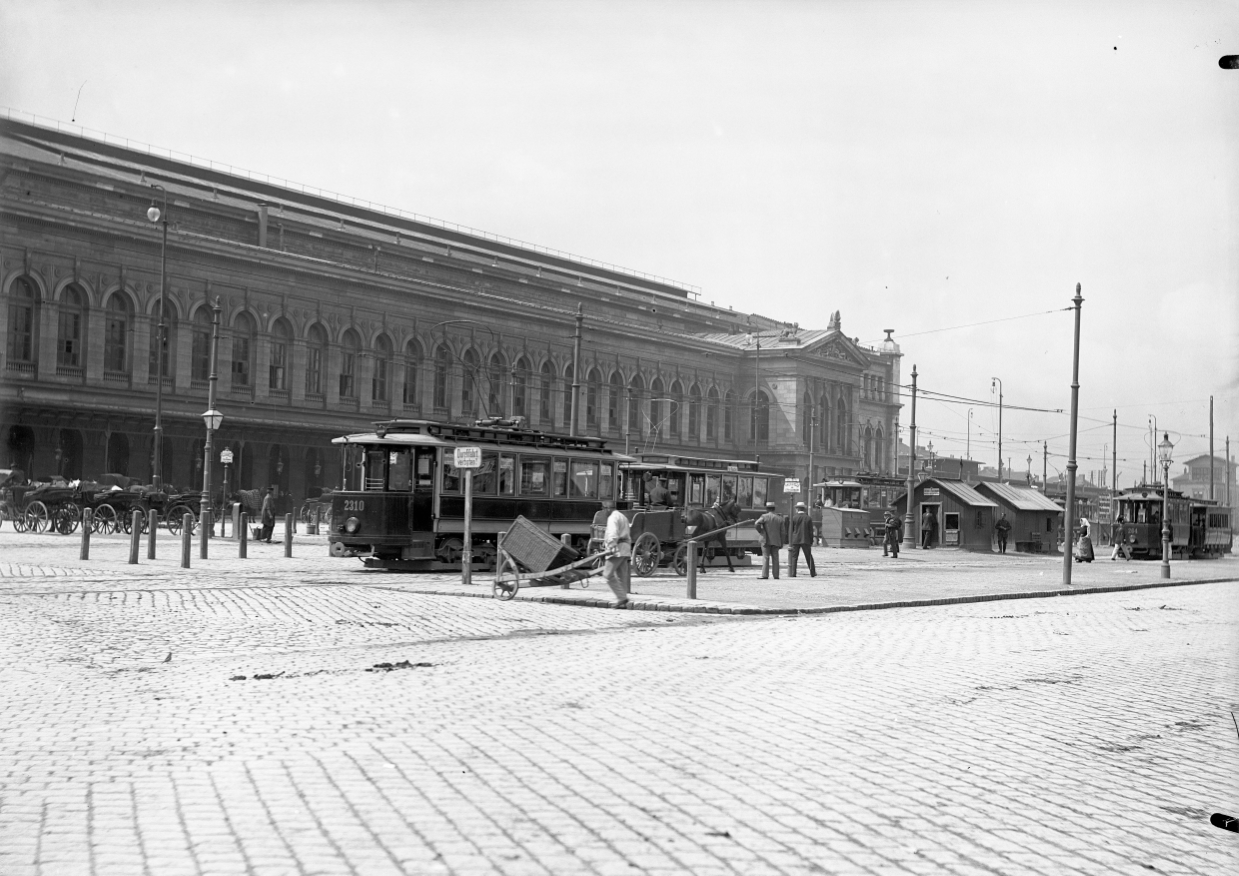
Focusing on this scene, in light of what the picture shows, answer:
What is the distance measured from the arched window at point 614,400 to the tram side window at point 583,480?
53986 mm

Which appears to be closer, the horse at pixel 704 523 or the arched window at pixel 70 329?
the horse at pixel 704 523

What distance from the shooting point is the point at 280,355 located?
6506 cm

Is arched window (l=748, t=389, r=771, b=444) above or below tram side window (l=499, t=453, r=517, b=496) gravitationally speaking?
above

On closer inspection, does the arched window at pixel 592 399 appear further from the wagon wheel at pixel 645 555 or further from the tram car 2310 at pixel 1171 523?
the wagon wheel at pixel 645 555

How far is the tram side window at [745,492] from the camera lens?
38844 millimetres

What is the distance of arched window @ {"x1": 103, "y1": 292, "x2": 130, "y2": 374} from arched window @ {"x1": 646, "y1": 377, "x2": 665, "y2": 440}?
39177 millimetres

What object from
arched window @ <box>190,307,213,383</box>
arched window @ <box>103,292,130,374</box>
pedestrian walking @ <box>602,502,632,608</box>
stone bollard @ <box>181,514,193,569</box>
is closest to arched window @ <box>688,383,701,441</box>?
arched window @ <box>190,307,213,383</box>

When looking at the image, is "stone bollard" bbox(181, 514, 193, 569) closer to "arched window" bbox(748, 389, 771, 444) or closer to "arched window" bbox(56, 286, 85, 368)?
"arched window" bbox(56, 286, 85, 368)

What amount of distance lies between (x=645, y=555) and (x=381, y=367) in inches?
1814

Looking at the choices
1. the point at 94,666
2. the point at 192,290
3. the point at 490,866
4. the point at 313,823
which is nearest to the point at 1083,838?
the point at 490,866

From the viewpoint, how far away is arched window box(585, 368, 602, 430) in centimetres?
8406

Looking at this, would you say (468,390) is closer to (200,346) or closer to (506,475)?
(200,346)

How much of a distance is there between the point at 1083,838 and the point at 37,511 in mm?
35969

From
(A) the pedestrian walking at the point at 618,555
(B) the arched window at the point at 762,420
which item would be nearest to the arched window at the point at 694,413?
(B) the arched window at the point at 762,420
